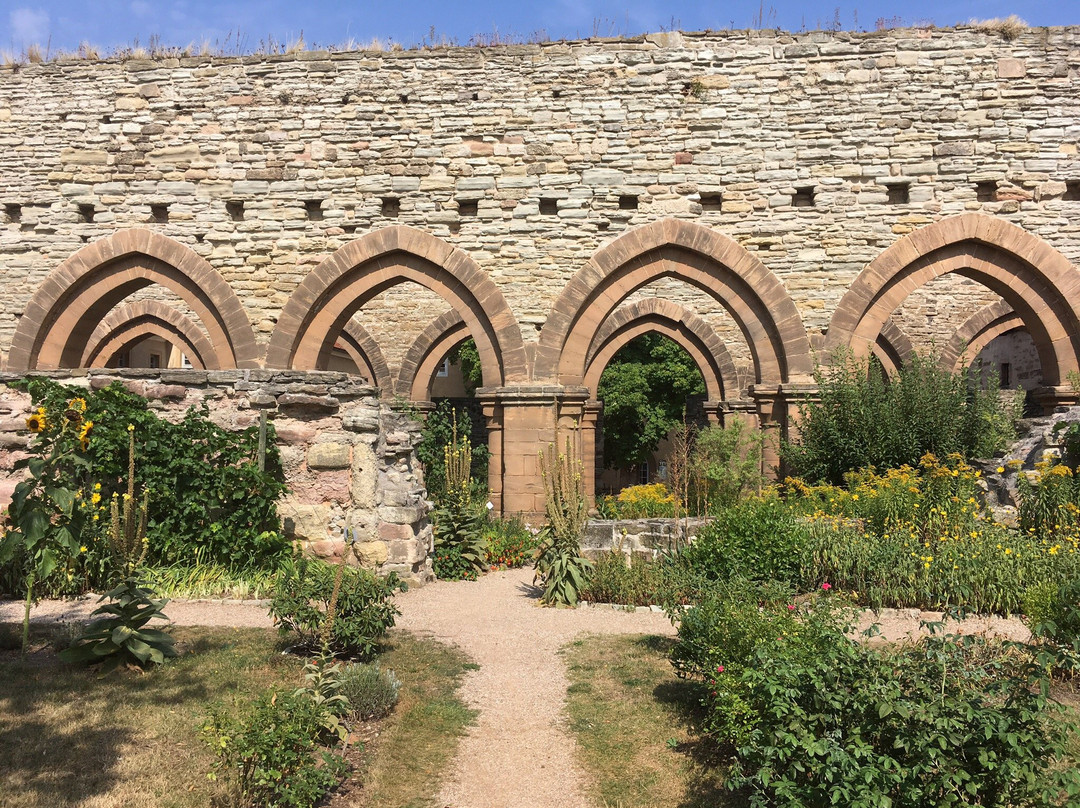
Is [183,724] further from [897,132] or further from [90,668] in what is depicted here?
[897,132]

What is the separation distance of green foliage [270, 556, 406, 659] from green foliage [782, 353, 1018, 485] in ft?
21.7

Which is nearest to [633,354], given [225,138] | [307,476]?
[225,138]

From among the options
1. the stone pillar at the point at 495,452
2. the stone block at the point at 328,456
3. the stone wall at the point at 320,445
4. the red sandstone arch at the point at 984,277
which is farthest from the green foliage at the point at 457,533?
the red sandstone arch at the point at 984,277

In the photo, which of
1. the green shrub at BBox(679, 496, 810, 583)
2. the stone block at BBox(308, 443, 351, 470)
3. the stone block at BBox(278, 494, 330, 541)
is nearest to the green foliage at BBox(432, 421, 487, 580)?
the stone block at BBox(278, 494, 330, 541)

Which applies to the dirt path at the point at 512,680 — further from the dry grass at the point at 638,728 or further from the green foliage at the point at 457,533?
the green foliage at the point at 457,533

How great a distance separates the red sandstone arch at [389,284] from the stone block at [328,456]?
4.00 m

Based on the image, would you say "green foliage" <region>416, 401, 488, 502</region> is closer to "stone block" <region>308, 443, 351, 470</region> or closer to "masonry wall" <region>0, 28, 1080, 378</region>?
"stone block" <region>308, 443, 351, 470</region>

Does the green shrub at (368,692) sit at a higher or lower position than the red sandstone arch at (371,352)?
lower

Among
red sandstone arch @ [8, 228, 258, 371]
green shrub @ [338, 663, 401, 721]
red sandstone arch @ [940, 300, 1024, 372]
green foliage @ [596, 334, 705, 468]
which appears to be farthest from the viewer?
green foliage @ [596, 334, 705, 468]

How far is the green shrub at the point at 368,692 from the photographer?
428cm

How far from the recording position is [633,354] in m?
23.0

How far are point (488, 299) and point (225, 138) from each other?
4.67 metres

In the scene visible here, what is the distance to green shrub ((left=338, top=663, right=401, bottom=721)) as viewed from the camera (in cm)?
428

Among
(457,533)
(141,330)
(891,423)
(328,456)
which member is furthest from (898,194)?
(141,330)
